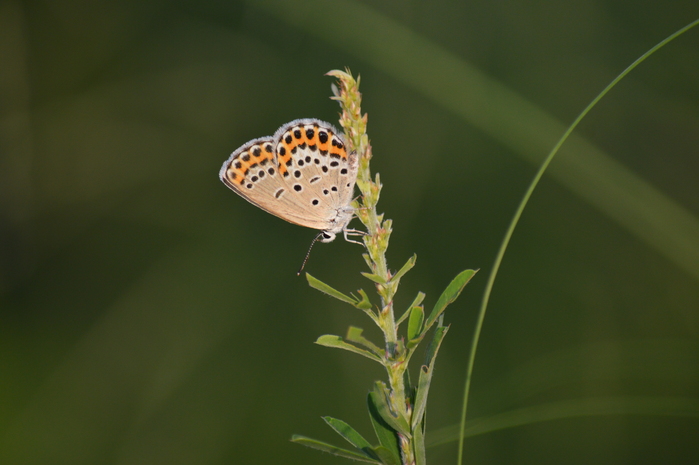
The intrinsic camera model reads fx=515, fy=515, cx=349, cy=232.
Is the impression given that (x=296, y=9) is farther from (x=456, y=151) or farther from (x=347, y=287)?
(x=347, y=287)

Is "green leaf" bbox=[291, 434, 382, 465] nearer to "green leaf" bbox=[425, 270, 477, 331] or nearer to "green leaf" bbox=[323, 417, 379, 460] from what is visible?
"green leaf" bbox=[323, 417, 379, 460]

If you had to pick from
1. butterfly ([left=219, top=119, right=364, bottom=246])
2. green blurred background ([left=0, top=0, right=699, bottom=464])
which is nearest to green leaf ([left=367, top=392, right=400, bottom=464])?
butterfly ([left=219, top=119, right=364, bottom=246])

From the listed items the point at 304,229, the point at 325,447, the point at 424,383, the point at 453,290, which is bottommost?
the point at 325,447

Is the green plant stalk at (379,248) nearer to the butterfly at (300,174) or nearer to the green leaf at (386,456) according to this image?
the green leaf at (386,456)

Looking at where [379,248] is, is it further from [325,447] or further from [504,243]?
[325,447]

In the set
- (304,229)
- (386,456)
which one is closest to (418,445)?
(386,456)

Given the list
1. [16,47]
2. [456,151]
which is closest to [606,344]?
[456,151]
